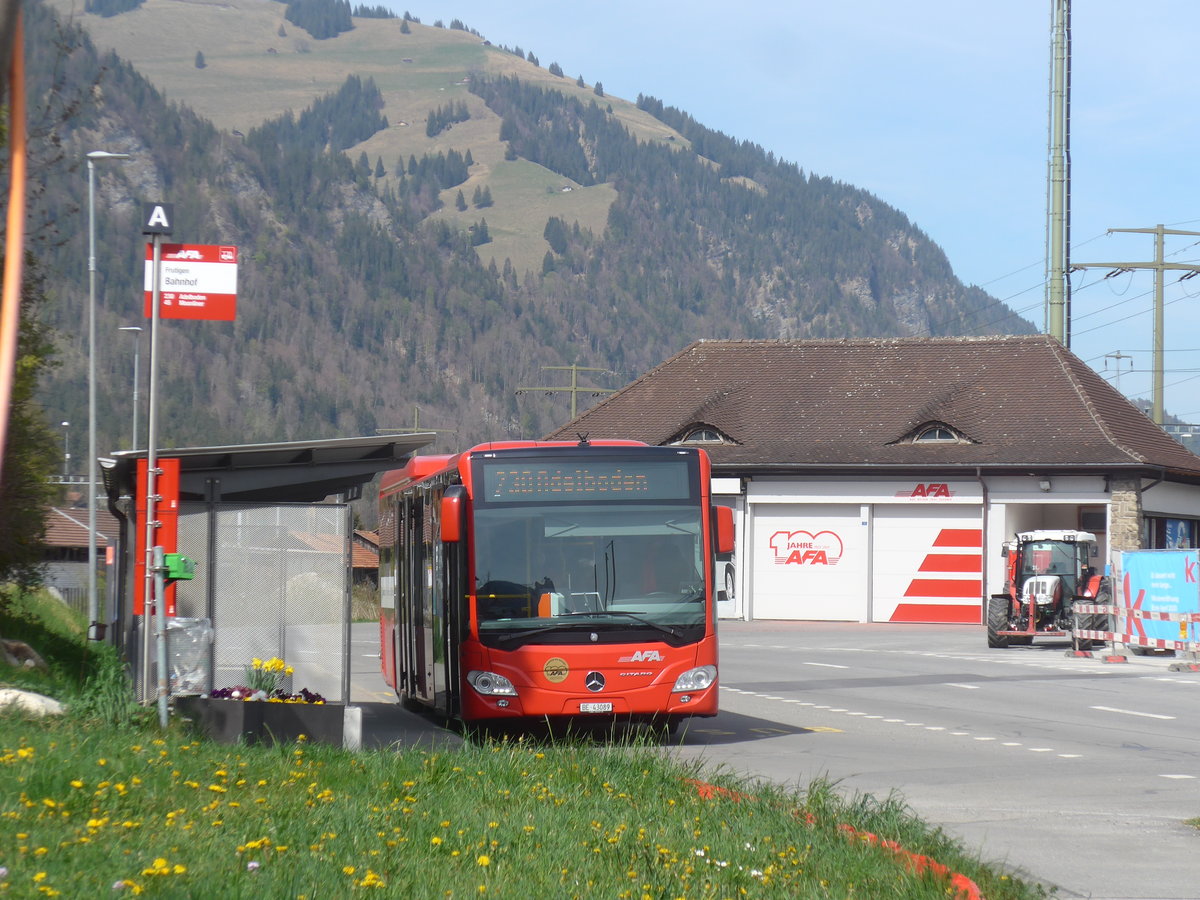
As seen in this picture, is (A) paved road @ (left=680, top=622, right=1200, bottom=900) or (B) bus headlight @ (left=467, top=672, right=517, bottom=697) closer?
(A) paved road @ (left=680, top=622, right=1200, bottom=900)

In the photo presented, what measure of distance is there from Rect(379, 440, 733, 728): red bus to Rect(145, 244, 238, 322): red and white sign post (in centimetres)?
280

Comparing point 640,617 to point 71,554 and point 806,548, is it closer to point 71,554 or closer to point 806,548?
point 806,548

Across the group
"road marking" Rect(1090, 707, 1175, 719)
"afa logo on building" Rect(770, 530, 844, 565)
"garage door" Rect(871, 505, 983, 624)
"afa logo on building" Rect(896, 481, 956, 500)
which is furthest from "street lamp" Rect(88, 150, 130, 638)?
"afa logo on building" Rect(896, 481, 956, 500)

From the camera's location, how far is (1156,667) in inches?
1011

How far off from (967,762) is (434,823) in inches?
253

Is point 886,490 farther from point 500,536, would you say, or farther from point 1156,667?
point 500,536

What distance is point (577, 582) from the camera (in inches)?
555

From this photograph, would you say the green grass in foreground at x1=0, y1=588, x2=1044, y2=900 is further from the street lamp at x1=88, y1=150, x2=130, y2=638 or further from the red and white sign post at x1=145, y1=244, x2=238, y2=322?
the street lamp at x1=88, y1=150, x2=130, y2=638

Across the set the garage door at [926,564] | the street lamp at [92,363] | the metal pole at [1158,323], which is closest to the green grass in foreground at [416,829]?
the street lamp at [92,363]

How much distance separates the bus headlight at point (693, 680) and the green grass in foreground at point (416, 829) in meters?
3.57

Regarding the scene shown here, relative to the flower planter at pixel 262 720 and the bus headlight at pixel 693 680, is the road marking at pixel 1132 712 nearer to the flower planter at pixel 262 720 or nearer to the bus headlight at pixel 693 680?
the bus headlight at pixel 693 680

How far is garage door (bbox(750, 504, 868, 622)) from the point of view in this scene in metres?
45.5

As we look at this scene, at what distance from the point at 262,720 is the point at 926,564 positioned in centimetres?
3526

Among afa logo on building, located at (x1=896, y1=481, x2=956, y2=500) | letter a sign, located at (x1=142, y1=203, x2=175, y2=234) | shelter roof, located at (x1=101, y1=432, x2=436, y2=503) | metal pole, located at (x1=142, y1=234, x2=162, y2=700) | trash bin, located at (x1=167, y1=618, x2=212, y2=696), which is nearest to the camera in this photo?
metal pole, located at (x1=142, y1=234, x2=162, y2=700)
